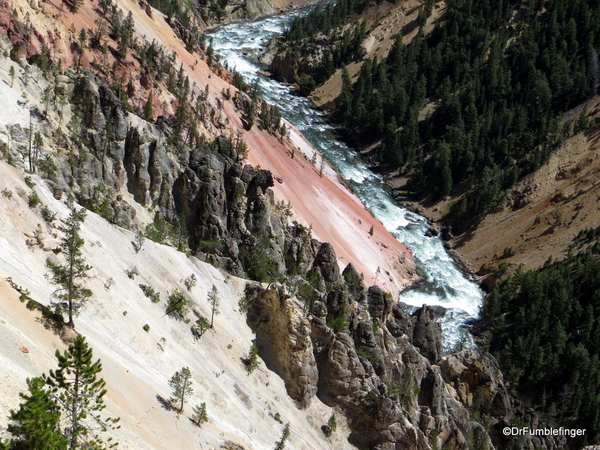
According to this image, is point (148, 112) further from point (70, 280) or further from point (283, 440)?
point (283, 440)

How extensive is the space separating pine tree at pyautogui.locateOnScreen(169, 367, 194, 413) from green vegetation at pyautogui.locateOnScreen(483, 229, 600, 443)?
186 feet

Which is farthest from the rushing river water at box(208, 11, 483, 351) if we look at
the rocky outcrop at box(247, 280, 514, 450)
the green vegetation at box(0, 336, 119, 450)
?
the green vegetation at box(0, 336, 119, 450)

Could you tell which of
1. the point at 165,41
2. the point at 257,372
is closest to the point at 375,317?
the point at 257,372

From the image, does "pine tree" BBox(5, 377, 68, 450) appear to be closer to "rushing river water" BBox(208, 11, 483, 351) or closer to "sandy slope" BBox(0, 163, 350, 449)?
"sandy slope" BBox(0, 163, 350, 449)

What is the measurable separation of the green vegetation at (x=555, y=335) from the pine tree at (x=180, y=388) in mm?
56748

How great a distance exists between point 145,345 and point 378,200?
8054 centimetres

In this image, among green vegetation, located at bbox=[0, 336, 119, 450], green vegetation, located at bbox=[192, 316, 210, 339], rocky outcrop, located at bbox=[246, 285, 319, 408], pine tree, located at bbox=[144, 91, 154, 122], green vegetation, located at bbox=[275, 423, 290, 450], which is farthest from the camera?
pine tree, located at bbox=[144, 91, 154, 122]

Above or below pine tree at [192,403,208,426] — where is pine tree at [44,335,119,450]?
above

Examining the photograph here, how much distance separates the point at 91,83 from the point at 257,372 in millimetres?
33494

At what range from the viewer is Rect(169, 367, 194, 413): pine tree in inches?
1441

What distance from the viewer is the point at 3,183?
132ft

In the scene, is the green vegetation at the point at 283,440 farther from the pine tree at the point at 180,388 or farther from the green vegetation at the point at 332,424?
the pine tree at the point at 180,388

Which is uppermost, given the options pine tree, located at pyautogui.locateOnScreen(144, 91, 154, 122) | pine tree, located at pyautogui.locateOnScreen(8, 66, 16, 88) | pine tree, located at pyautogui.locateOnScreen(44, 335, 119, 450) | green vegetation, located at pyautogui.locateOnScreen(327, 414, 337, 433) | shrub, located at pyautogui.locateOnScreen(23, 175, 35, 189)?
pine tree, located at pyautogui.locateOnScreen(8, 66, 16, 88)

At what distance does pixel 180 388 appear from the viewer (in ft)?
121
